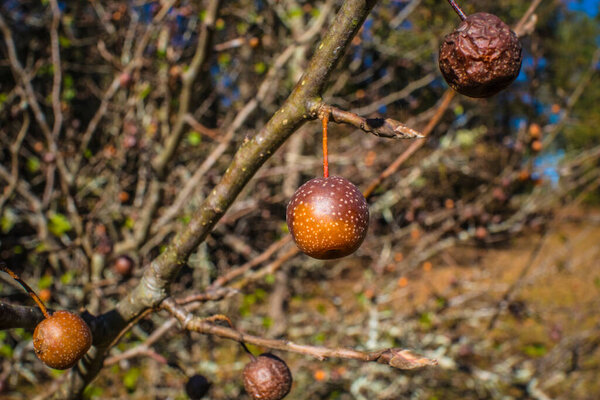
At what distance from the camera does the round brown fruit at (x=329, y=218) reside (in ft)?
3.61

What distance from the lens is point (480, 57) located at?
0.98 metres

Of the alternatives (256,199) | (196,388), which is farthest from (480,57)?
(256,199)

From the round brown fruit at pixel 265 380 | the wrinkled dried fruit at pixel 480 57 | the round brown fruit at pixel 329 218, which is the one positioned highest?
the wrinkled dried fruit at pixel 480 57

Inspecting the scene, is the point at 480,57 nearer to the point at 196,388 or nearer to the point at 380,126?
the point at 380,126

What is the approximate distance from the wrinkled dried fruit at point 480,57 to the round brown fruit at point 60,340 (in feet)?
3.80

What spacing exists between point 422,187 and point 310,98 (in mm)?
5438

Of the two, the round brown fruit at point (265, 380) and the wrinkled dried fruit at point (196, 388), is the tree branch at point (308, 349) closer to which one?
the round brown fruit at point (265, 380)

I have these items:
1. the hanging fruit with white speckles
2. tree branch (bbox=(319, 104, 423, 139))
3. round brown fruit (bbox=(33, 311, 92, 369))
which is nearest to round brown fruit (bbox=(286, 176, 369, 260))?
the hanging fruit with white speckles

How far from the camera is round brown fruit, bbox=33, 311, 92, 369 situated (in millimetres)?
1125

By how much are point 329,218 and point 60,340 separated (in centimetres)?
76

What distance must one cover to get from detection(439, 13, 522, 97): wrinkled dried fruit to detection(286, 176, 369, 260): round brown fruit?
0.37 m

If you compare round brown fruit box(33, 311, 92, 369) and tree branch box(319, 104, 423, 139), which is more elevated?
tree branch box(319, 104, 423, 139)

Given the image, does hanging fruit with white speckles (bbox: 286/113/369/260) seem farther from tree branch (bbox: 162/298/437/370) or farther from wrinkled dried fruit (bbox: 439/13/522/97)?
wrinkled dried fruit (bbox: 439/13/522/97)

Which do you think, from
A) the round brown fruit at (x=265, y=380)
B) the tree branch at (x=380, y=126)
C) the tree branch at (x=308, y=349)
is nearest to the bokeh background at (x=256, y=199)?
the tree branch at (x=308, y=349)
